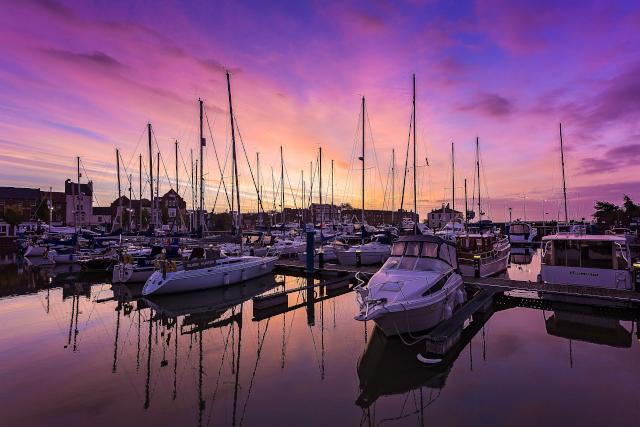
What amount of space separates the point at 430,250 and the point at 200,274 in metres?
13.4

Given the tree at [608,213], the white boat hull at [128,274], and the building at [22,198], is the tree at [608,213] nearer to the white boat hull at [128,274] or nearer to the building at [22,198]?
the white boat hull at [128,274]

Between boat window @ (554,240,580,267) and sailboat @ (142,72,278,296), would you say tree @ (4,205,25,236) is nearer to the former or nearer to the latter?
sailboat @ (142,72,278,296)

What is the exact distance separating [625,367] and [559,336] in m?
2.87

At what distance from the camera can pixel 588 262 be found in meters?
17.3

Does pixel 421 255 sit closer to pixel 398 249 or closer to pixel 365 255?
pixel 398 249

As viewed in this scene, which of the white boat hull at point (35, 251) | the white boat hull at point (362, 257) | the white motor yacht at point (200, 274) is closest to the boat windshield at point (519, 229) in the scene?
the white boat hull at point (362, 257)

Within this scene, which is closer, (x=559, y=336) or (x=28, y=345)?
(x=28, y=345)

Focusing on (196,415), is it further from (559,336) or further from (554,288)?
(554,288)


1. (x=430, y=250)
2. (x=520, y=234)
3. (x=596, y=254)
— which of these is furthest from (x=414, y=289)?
(x=520, y=234)

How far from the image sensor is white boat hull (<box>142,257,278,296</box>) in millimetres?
19797

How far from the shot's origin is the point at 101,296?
20.5 meters

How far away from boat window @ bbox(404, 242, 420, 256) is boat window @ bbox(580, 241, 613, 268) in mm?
8738

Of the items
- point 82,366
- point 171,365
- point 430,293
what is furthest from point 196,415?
point 430,293

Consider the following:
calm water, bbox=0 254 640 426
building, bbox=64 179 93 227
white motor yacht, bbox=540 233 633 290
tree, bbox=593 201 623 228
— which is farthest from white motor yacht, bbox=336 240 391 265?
building, bbox=64 179 93 227
